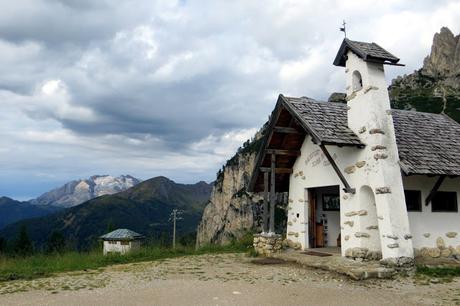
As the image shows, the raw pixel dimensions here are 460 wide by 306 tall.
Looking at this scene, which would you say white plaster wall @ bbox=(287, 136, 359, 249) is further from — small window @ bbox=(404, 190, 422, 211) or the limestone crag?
the limestone crag

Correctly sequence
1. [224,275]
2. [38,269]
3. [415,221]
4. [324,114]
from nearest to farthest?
[224,275], [38,269], [415,221], [324,114]

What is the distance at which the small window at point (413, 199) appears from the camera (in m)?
12.8

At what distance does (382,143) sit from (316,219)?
5103 mm

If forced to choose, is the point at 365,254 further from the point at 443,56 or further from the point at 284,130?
the point at 443,56

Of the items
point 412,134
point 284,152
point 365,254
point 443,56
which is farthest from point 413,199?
Result: point 443,56

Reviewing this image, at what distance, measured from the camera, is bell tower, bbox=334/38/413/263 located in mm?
11156

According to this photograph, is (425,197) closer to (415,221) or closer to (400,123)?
(415,221)

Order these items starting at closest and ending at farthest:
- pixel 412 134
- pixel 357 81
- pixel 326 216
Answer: pixel 357 81 → pixel 412 134 → pixel 326 216

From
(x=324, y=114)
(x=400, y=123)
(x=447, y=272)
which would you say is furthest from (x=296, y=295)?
(x=400, y=123)

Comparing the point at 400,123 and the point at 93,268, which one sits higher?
the point at 400,123

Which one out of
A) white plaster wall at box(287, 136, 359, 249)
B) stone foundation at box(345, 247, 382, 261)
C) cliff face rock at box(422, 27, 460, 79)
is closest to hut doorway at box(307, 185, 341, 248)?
white plaster wall at box(287, 136, 359, 249)

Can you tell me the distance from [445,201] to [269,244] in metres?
5.88

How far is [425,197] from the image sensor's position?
12.9 meters

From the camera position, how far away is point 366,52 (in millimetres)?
12195
